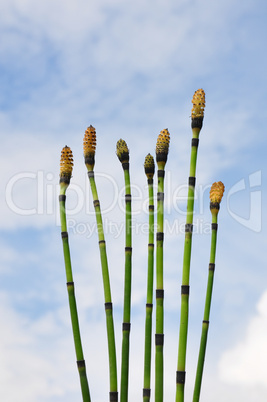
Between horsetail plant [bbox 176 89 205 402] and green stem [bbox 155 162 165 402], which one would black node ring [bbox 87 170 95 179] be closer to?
green stem [bbox 155 162 165 402]

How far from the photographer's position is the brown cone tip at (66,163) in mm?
4520

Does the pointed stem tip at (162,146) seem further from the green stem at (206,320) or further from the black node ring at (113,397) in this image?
the black node ring at (113,397)

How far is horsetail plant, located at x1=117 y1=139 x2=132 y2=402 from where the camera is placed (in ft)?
13.8

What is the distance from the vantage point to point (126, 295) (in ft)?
14.3

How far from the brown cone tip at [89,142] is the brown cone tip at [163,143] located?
1.90ft

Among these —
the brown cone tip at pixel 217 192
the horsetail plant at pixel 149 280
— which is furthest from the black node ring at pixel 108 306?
the brown cone tip at pixel 217 192

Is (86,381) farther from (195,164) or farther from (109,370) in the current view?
(195,164)

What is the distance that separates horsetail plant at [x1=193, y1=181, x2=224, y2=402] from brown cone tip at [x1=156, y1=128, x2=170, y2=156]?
2.41 feet

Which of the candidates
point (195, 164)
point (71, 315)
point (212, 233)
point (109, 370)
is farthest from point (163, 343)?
point (195, 164)

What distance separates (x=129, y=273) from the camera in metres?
4.38

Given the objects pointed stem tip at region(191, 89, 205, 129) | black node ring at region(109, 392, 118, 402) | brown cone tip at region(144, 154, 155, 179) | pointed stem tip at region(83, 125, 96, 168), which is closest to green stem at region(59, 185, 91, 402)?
black node ring at region(109, 392, 118, 402)

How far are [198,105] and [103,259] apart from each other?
1.47 m

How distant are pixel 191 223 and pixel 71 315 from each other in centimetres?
121

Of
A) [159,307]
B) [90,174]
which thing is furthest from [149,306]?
[90,174]
